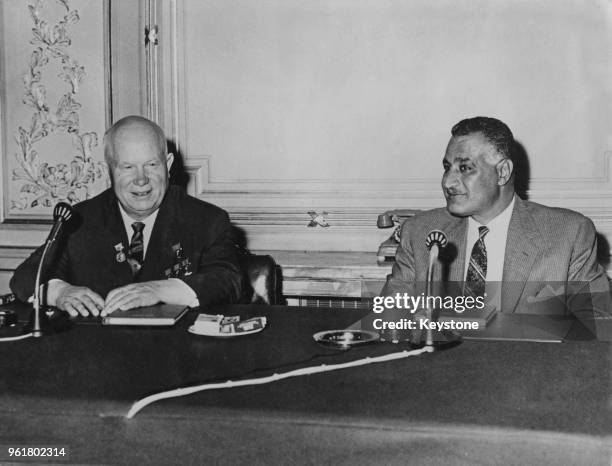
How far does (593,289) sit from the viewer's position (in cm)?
251

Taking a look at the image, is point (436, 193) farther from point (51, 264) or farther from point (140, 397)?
point (140, 397)

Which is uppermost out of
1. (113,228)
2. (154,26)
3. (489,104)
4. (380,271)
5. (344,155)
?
(154,26)

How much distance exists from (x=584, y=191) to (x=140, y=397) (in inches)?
104

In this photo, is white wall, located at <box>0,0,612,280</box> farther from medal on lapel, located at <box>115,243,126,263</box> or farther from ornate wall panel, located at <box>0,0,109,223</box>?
medal on lapel, located at <box>115,243,126,263</box>

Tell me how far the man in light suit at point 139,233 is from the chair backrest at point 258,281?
0.24 ft

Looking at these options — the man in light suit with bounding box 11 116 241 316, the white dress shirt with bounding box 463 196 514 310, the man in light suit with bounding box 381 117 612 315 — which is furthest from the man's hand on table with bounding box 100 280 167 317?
the white dress shirt with bounding box 463 196 514 310

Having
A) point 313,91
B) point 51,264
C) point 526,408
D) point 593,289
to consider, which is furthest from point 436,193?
point 526,408

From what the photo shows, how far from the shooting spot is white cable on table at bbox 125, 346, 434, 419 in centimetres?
132

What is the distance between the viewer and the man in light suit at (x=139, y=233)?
265 cm

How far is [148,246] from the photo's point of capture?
2670 mm

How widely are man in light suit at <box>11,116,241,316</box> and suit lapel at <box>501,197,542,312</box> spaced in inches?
40.7

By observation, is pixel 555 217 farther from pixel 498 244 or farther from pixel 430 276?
pixel 430 276

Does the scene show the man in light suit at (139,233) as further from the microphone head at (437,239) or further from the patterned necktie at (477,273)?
the microphone head at (437,239)

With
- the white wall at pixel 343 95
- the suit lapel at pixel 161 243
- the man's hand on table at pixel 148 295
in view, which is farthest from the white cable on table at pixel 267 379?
the white wall at pixel 343 95
